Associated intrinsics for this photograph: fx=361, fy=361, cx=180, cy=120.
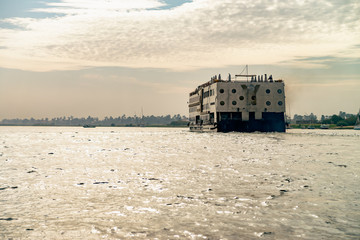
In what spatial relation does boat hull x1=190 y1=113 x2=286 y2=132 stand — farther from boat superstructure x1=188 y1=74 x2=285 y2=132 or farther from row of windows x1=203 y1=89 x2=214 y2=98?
row of windows x1=203 y1=89 x2=214 y2=98

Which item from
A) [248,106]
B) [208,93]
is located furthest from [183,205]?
[208,93]

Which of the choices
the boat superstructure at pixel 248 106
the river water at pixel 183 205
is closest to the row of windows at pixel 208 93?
the boat superstructure at pixel 248 106

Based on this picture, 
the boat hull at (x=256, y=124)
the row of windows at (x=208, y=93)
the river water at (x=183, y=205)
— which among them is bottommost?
the river water at (x=183, y=205)

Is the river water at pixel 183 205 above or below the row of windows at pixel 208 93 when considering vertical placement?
below

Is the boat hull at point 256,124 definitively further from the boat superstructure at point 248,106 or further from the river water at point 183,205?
the river water at point 183,205

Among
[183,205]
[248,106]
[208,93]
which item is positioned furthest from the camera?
[208,93]

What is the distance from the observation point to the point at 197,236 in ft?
25.9

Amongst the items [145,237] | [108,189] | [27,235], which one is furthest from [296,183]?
[27,235]

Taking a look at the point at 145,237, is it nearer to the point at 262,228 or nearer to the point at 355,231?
the point at 262,228

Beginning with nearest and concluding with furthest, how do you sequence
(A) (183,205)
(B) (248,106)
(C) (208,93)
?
(A) (183,205) < (B) (248,106) < (C) (208,93)

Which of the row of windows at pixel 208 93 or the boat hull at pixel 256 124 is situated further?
the row of windows at pixel 208 93

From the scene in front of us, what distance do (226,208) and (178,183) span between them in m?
4.86

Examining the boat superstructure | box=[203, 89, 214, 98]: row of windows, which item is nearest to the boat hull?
the boat superstructure

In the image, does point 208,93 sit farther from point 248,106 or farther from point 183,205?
point 183,205
